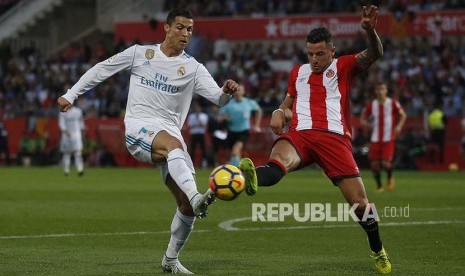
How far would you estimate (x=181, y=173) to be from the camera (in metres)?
9.37

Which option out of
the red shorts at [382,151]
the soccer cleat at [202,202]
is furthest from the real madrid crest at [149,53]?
the red shorts at [382,151]

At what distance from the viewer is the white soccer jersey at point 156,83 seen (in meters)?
10.1

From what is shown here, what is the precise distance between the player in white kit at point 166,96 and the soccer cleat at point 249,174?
590mm

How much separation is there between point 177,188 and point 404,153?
2489 cm

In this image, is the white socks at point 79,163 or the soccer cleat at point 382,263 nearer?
the soccer cleat at point 382,263

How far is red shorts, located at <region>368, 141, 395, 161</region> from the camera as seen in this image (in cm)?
2338

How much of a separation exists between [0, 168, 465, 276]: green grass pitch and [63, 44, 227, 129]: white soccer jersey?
59.1 inches

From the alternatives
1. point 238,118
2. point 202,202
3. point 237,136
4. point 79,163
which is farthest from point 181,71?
point 79,163

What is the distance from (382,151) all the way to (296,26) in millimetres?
18177

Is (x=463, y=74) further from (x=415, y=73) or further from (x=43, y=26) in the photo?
(x=43, y=26)

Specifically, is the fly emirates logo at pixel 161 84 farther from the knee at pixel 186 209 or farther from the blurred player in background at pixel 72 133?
the blurred player in background at pixel 72 133

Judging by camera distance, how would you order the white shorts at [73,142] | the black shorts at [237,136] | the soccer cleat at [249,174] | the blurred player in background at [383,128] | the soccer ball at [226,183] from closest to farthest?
the soccer ball at [226,183]
the soccer cleat at [249,174]
the blurred player in background at [383,128]
the black shorts at [237,136]
the white shorts at [73,142]

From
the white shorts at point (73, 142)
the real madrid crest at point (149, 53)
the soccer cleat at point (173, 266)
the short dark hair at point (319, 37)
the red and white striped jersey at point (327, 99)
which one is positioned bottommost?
the white shorts at point (73, 142)

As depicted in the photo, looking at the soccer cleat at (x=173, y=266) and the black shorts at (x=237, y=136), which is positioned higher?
the soccer cleat at (x=173, y=266)
